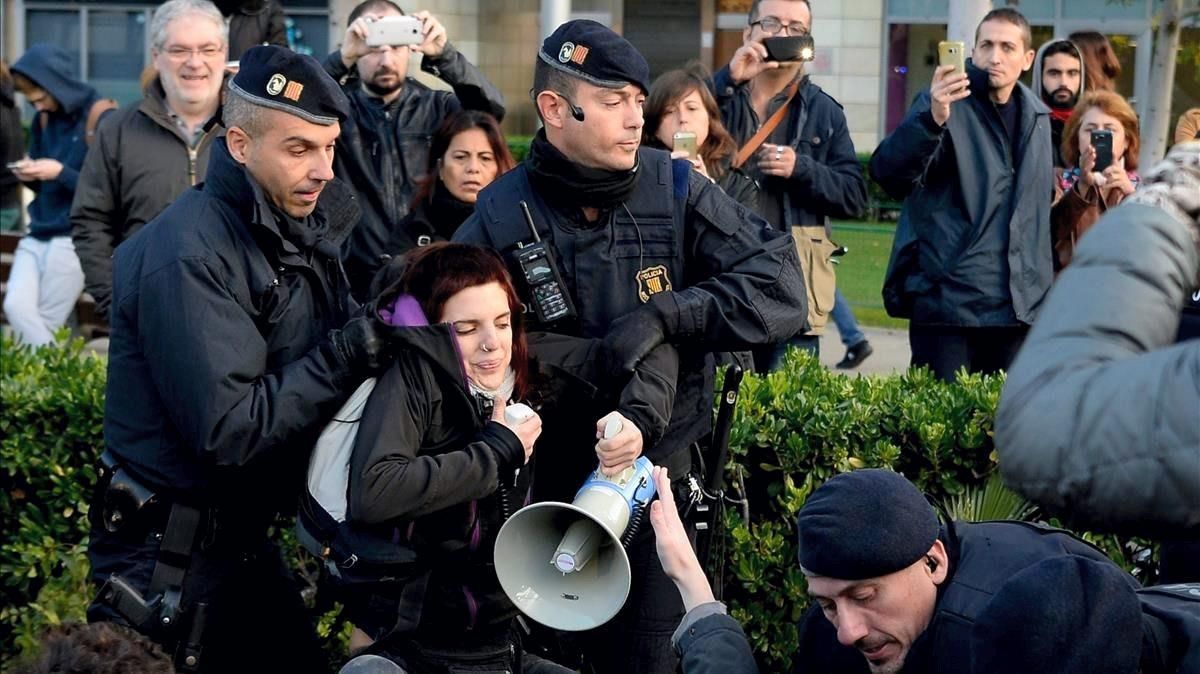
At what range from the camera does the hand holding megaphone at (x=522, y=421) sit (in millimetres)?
4160

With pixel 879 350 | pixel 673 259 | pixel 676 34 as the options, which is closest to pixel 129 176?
pixel 673 259

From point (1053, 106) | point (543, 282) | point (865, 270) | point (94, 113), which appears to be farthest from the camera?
point (865, 270)

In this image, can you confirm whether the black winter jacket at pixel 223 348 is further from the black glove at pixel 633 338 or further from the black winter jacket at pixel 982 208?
the black winter jacket at pixel 982 208

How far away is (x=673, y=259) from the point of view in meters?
4.55

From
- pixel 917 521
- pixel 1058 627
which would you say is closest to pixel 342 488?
pixel 917 521

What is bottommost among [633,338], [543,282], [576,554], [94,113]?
[576,554]

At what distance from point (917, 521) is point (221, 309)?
173 centimetres

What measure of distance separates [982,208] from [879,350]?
520 centimetres

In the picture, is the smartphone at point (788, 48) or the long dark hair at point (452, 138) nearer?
the long dark hair at point (452, 138)

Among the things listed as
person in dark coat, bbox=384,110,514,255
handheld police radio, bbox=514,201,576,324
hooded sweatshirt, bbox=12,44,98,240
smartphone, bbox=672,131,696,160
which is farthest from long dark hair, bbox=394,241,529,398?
hooded sweatshirt, bbox=12,44,98,240

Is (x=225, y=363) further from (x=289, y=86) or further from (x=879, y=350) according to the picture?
(x=879, y=350)

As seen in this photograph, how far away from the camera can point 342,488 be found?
13.4 ft

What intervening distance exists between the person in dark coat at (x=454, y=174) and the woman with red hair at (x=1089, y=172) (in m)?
2.36

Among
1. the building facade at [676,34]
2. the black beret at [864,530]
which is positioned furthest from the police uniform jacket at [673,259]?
the building facade at [676,34]
